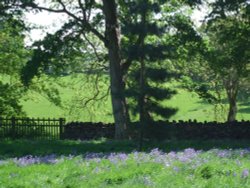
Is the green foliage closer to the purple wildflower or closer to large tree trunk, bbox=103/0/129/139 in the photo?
large tree trunk, bbox=103/0/129/139

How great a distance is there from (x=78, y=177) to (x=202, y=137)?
16.7 metres

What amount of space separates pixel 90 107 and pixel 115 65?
300 inches

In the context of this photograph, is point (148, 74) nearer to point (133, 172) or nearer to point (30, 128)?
point (133, 172)

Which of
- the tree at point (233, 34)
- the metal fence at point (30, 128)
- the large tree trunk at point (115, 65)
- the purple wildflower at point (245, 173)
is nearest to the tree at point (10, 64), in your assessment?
the metal fence at point (30, 128)

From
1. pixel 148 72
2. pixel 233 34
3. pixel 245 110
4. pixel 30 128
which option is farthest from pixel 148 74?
pixel 245 110

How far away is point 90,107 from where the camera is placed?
29656 millimetres

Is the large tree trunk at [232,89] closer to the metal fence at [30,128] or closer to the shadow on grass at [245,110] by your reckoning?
the metal fence at [30,128]

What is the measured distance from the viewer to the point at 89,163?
9.75 m

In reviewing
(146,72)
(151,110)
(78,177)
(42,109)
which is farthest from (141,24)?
(42,109)

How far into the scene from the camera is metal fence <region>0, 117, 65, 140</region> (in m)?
27.2

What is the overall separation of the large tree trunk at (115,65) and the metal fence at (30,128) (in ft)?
18.9

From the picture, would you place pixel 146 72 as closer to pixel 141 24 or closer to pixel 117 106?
pixel 141 24

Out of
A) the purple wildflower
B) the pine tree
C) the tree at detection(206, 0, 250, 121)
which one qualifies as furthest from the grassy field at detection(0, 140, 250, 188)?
the tree at detection(206, 0, 250, 121)

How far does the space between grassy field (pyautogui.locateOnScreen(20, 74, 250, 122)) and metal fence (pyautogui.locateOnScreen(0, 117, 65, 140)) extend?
6.18ft
